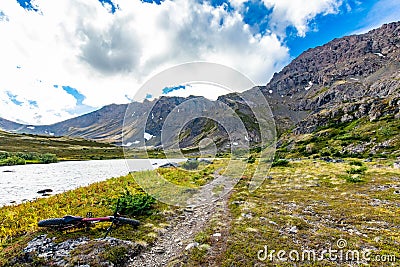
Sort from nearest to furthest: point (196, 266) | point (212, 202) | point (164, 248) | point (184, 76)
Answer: point (196, 266)
point (164, 248)
point (184, 76)
point (212, 202)

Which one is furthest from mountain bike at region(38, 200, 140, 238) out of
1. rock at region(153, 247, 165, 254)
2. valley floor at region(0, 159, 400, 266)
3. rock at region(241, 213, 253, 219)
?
rock at region(241, 213, 253, 219)

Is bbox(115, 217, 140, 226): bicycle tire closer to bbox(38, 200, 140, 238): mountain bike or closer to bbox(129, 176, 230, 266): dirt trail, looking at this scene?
bbox(38, 200, 140, 238): mountain bike

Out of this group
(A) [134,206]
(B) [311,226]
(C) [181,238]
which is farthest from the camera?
(A) [134,206]

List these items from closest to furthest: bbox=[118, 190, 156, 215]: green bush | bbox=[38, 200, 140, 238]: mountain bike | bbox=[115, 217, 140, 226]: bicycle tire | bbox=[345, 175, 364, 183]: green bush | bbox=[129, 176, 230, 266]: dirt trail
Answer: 1. bbox=[129, 176, 230, 266]: dirt trail
2. bbox=[38, 200, 140, 238]: mountain bike
3. bbox=[115, 217, 140, 226]: bicycle tire
4. bbox=[118, 190, 156, 215]: green bush
5. bbox=[345, 175, 364, 183]: green bush

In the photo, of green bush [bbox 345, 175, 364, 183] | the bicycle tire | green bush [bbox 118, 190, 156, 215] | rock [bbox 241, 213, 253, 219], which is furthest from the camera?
green bush [bbox 345, 175, 364, 183]

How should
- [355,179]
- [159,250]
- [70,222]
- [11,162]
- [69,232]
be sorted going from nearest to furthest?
[159,250], [69,232], [70,222], [355,179], [11,162]

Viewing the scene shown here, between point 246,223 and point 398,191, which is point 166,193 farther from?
point 398,191

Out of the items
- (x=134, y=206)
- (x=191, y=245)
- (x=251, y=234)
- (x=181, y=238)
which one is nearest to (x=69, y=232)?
(x=134, y=206)

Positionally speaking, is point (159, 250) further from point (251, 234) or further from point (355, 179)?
point (355, 179)

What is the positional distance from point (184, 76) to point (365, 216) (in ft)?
49.8

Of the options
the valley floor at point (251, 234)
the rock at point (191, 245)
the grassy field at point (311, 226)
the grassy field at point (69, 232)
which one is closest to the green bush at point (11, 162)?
the grassy field at point (69, 232)

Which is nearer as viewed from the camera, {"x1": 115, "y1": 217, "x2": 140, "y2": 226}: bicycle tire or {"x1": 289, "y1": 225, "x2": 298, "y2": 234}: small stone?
{"x1": 289, "y1": 225, "x2": 298, "y2": 234}: small stone

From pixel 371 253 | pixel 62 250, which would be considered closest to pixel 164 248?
pixel 62 250

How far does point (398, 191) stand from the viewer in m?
19.7
